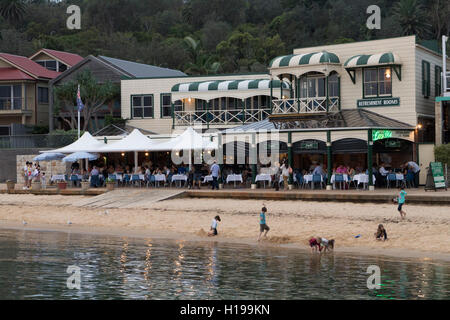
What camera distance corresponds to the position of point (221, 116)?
4103 centimetres

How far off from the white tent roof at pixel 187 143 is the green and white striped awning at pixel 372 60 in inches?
325

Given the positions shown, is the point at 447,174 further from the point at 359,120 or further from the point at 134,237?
the point at 134,237

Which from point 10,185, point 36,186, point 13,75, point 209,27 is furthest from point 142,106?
point 209,27

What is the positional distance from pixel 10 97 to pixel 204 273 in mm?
37729

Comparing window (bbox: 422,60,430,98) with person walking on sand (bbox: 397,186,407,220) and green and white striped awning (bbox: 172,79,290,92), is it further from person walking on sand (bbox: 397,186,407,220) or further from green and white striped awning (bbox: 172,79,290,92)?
person walking on sand (bbox: 397,186,407,220)

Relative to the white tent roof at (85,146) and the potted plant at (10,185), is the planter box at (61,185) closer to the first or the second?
the white tent roof at (85,146)

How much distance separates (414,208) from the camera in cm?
2539

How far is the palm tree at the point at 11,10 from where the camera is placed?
92.1 metres

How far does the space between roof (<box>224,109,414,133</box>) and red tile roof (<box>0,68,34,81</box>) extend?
23254 millimetres

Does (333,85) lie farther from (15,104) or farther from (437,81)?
(15,104)

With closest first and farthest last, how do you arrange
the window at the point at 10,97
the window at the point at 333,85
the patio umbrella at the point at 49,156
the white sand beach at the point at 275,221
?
the white sand beach at the point at 275,221 < the window at the point at 333,85 < the patio umbrella at the point at 49,156 < the window at the point at 10,97

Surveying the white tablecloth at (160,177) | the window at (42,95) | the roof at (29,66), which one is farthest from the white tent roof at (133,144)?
the roof at (29,66)

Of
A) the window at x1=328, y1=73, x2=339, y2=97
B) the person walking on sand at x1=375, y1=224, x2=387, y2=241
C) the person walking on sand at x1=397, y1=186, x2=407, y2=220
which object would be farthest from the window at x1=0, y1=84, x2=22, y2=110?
the person walking on sand at x1=375, y1=224, x2=387, y2=241
